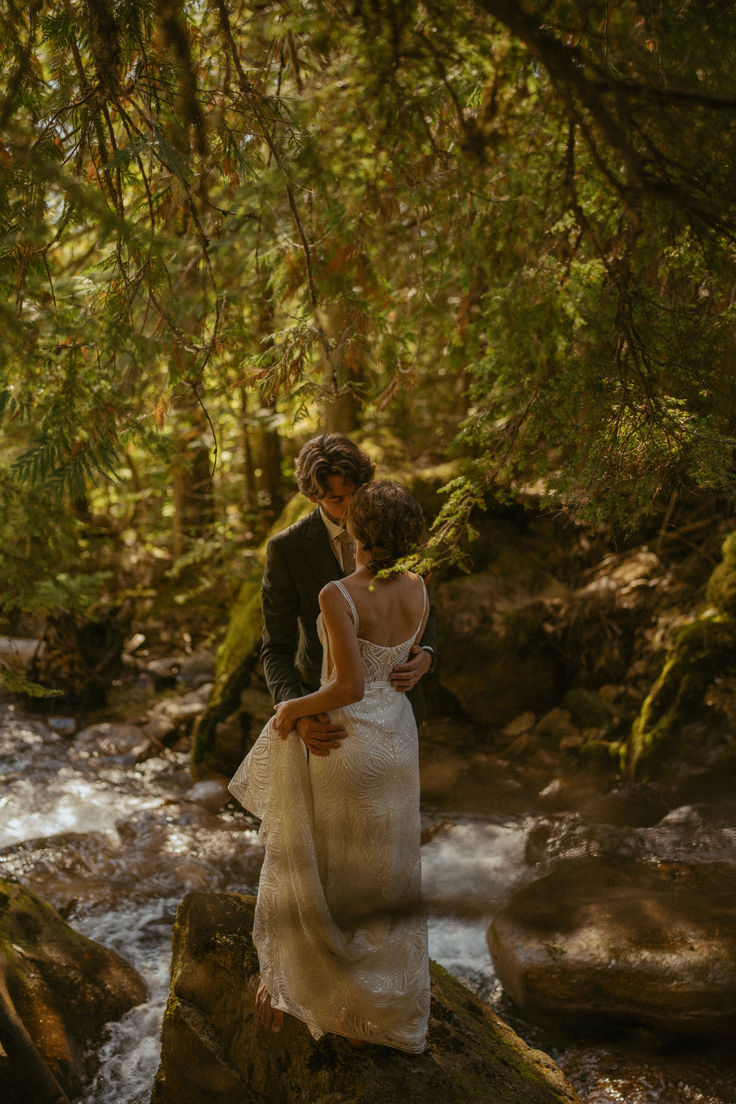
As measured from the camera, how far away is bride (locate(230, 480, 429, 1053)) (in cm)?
276

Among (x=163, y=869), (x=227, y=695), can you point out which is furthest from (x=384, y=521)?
(x=227, y=695)

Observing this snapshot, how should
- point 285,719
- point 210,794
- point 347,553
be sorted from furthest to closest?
1. point 210,794
2. point 347,553
3. point 285,719

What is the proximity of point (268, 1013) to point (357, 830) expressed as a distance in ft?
2.61

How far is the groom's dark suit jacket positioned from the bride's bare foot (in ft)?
3.95

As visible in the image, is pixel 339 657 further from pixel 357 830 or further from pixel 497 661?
pixel 497 661

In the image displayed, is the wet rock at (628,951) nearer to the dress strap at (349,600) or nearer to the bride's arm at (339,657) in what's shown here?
the bride's arm at (339,657)

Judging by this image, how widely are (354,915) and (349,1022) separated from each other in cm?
35

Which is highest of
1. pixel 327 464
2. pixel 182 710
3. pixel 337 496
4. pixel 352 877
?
pixel 327 464

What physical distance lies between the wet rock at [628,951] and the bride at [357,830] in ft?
4.66

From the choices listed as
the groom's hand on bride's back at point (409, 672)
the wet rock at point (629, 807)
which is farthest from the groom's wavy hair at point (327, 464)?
the wet rock at point (629, 807)

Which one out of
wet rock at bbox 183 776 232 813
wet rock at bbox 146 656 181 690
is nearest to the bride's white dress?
wet rock at bbox 183 776 232 813

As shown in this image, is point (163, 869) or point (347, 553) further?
point (163, 869)

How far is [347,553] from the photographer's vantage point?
140 inches

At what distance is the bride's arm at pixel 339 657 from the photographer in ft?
8.92
